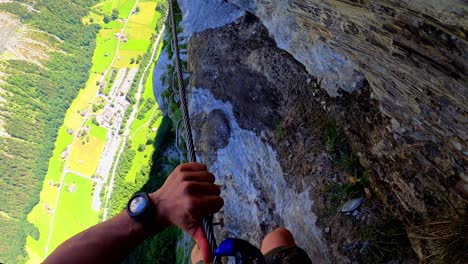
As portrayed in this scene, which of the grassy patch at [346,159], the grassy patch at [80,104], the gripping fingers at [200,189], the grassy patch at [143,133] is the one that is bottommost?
the grassy patch at [80,104]

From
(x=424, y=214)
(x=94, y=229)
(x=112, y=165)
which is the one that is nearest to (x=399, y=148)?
(x=424, y=214)

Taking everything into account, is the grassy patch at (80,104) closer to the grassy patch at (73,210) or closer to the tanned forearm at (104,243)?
the grassy patch at (73,210)

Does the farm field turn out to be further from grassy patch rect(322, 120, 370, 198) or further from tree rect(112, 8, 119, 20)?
grassy patch rect(322, 120, 370, 198)

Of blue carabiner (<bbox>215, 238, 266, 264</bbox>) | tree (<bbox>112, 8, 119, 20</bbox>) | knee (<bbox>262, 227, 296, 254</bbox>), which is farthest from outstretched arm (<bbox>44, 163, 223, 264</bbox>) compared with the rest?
tree (<bbox>112, 8, 119, 20</bbox>)

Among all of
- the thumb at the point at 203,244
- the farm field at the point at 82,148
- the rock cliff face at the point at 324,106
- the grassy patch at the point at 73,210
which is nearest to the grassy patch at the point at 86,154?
the farm field at the point at 82,148

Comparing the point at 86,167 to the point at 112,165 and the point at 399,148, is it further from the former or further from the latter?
the point at 399,148
